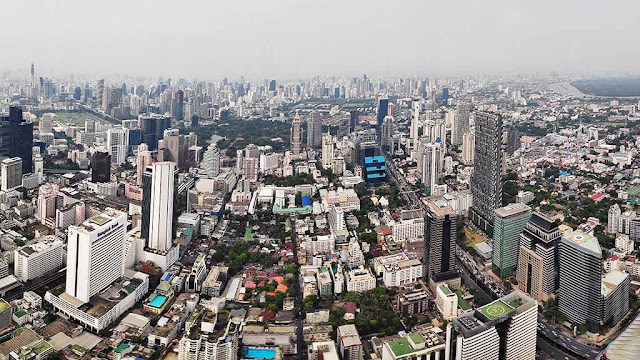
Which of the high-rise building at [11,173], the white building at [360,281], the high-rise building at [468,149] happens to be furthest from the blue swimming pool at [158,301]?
the high-rise building at [468,149]

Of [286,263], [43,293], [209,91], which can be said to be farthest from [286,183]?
[209,91]

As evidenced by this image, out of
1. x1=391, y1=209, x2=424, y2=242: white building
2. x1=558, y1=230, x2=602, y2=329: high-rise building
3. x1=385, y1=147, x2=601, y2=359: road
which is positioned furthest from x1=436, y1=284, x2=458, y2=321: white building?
x1=391, y1=209, x2=424, y2=242: white building

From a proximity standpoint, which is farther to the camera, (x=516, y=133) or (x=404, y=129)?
(x=404, y=129)

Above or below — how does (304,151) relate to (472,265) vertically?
above

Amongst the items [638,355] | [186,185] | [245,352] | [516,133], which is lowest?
[245,352]

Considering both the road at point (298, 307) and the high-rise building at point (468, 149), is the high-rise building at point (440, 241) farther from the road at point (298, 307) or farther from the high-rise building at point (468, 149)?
the high-rise building at point (468, 149)

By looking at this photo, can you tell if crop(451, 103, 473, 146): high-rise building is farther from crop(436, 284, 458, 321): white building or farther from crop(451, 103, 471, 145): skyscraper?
crop(436, 284, 458, 321): white building

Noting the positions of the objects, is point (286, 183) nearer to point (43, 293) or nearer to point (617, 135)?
point (43, 293)
